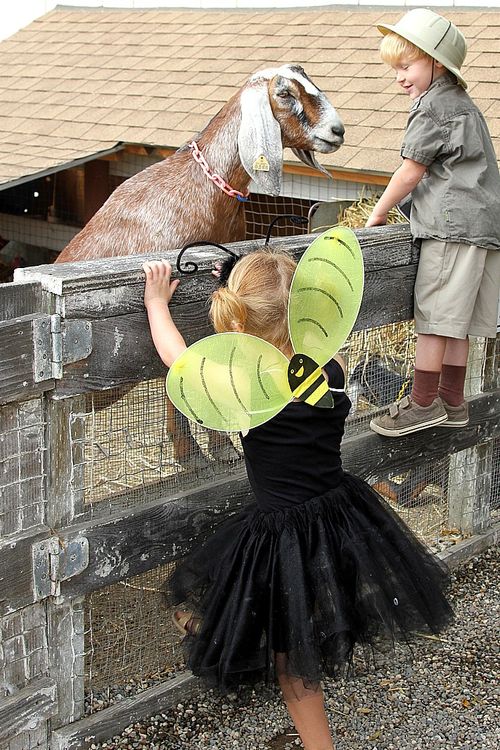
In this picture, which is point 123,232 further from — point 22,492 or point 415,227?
point 22,492

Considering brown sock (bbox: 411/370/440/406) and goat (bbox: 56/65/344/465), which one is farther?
goat (bbox: 56/65/344/465)

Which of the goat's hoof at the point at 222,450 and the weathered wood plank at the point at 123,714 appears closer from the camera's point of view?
the weathered wood plank at the point at 123,714

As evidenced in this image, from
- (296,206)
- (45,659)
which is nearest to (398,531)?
(45,659)

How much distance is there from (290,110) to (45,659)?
7.03ft

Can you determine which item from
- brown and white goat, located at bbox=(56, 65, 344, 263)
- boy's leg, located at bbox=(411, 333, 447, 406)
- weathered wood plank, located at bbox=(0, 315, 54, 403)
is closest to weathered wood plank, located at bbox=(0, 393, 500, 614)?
boy's leg, located at bbox=(411, 333, 447, 406)

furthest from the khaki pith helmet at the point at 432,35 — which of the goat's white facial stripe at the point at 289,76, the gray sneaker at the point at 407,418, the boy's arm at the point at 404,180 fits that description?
the gray sneaker at the point at 407,418

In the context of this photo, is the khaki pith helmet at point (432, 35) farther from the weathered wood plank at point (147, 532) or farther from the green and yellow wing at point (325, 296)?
the weathered wood plank at point (147, 532)

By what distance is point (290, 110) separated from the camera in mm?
3725

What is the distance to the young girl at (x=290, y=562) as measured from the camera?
2512 millimetres

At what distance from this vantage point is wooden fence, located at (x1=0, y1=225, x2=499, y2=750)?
2449 millimetres

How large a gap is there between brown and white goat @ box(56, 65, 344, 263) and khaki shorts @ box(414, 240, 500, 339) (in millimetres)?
685

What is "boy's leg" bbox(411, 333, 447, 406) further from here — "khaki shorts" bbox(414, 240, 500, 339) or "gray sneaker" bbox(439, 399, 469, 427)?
"gray sneaker" bbox(439, 399, 469, 427)

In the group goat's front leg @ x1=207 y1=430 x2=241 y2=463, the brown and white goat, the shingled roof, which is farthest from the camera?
the shingled roof

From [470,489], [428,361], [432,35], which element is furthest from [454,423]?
[432,35]
